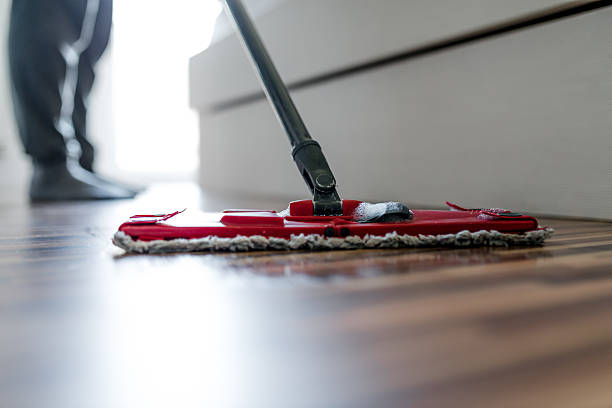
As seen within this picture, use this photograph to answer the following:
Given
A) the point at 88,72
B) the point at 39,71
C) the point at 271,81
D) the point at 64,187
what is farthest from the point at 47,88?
the point at 271,81

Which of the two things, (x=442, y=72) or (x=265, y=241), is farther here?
(x=442, y=72)

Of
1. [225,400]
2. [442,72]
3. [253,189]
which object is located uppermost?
[442,72]

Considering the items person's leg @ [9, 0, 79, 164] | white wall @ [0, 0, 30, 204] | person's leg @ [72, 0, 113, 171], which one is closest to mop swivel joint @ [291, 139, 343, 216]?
person's leg @ [9, 0, 79, 164]

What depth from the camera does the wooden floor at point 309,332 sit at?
22 centimetres

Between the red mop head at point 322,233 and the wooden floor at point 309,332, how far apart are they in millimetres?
38

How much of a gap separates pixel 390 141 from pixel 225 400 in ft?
3.97

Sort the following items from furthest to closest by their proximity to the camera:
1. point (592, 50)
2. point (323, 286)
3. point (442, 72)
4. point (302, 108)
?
point (302, 108)
point (442, 72)
point (592, 50)
point (323, 286)

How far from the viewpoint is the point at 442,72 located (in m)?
1.20

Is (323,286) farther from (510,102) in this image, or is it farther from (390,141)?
(390,141)

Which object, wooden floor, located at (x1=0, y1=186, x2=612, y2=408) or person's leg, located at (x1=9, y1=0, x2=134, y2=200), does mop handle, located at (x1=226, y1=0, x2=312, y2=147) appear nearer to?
wooden floor, located at (x1=0, y1=186, x2=612, y2=408)

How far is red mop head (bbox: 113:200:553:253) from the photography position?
0.56m

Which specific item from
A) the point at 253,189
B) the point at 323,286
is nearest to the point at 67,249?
the point at 323,286

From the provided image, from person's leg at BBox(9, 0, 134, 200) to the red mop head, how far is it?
1.01 m

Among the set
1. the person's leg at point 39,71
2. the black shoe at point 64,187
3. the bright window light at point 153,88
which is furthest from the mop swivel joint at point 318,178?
the bright window light at point 153,88
